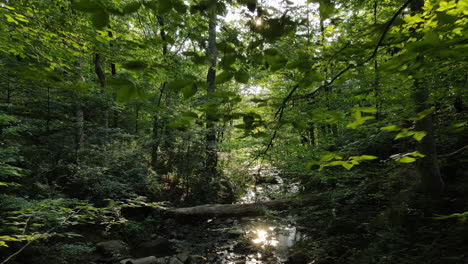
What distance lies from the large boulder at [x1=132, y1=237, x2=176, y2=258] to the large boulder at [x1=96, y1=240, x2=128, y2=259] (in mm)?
271

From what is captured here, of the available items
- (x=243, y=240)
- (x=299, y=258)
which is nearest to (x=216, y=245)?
(x=243, y=240)

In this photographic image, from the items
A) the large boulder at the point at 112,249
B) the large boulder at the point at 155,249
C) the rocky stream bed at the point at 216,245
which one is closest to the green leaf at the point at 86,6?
the rocky stream bed at the point at 216,245

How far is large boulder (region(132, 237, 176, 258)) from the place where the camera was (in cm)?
565

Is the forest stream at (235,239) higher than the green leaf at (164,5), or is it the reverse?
the green leaf at (164,5)

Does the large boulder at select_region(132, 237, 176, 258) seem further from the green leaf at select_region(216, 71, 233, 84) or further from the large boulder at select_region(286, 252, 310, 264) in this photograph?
the green leaf at select_region(216, 71, 233, 84)

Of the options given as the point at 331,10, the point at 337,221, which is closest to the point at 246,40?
the point at 331,10

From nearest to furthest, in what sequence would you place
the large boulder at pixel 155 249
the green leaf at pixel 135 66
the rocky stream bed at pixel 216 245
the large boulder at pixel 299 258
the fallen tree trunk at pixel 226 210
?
the green leaf at pixel 135 66 < the large boulder at pixel 299 258 < the rocky stream bed at pixel 216 245 < the large boulder at pixel 155 249 < the fallen tree trunk at pixel 226 210

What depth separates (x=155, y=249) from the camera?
5855 mm

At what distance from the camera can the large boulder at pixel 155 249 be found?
223 inches

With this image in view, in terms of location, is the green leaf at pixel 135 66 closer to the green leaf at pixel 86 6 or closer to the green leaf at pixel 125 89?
the green leaf at pixel 125 89

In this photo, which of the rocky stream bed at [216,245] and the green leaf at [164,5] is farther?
the rocky stream bed at [216,245]

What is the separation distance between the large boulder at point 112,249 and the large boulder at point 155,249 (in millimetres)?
271

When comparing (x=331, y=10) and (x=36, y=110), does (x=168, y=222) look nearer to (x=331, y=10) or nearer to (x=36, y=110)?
(x=36, y=110)

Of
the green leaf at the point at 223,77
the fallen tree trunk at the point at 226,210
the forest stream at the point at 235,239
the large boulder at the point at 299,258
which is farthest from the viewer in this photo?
the fallen tree trunk at the point at 226,210
